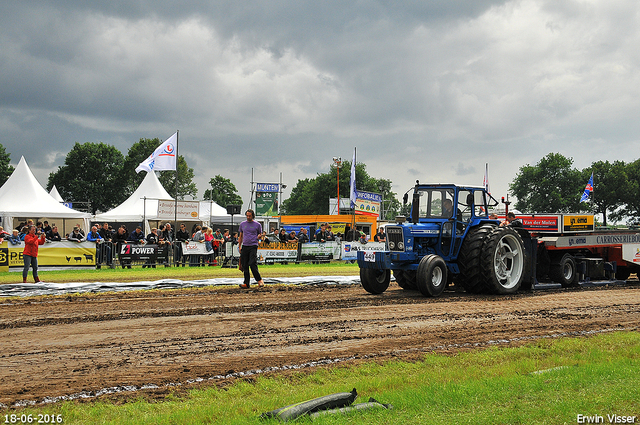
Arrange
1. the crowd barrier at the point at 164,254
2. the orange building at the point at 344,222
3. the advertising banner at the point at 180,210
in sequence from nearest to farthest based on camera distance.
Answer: the crowd barrier at the point at 164,254, the advertising banner at the point at 180,210, the orange building at the point at 344,222

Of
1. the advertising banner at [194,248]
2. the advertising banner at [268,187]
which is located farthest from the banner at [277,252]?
the advertising banner at [268,187]

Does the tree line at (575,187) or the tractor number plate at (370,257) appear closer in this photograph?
the tractor number plate at (370,257)

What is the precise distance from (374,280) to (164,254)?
11.6 m

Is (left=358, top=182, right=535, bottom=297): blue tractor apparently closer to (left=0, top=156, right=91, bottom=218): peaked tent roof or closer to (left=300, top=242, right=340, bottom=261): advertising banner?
(left=300, top=242, right=340, bottom=261): advertising banner

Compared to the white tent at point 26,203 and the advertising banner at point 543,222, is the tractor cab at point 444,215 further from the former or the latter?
the white tent at point 26,203

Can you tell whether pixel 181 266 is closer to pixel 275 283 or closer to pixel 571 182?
pixel 275 283

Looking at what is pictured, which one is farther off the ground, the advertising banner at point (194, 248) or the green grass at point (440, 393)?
the advertising banner at point (194, 248)

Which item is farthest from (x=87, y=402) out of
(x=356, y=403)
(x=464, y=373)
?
(x=464, y=373)

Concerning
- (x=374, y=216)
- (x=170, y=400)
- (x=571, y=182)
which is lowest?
(x=170, y=400)

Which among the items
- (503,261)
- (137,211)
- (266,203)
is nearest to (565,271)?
(503,261)

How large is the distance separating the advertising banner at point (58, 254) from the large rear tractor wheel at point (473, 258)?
1344 centimetres

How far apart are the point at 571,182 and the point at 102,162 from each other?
244ft

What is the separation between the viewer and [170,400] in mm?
4641

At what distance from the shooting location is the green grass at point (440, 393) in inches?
159
